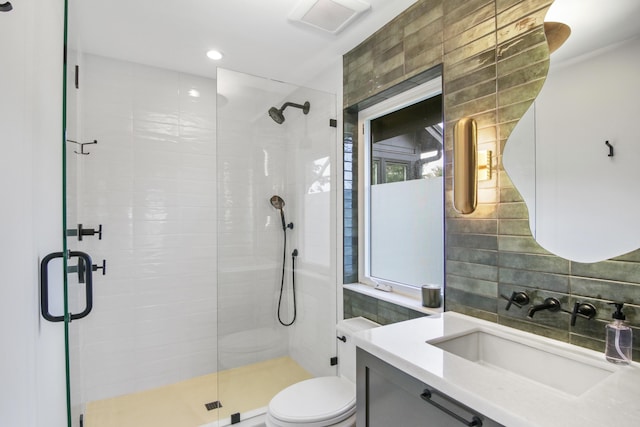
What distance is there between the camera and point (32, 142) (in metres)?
0.84

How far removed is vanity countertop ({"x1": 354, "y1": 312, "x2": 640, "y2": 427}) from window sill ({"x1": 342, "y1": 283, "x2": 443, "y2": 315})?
0.41 meters

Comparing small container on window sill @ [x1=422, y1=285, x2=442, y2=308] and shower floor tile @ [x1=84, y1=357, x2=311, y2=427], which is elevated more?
small container on window sill @ [x1=422, y1=285, x2=442, y2=308]

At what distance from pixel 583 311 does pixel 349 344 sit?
1.26 meters

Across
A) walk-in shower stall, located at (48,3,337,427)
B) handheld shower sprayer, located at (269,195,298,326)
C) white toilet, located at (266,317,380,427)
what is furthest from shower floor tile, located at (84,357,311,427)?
white toilet, located at (266,317,380,427)

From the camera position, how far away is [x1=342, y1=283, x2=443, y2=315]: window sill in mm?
1680

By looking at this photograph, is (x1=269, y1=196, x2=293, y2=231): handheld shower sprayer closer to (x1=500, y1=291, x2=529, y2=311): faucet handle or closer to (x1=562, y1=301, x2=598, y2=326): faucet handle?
(x1=500, y1=291, x2=529, y2=311): faucet handle

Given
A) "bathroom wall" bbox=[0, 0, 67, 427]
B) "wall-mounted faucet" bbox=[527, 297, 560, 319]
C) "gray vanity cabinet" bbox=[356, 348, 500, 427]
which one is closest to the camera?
"bathroom wall" bbox=[0, 0, 67, 427]

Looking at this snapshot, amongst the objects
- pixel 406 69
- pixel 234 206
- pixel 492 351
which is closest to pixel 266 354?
pixel 234 206

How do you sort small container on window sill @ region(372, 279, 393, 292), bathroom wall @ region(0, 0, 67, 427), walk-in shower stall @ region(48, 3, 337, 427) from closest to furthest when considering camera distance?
bathroom wall @ region(0, 0, 67, 427)
small container on window sill @ region(372, 279, 393, 292)
walk-in shower stall @ region(48, 3, 337, 427)

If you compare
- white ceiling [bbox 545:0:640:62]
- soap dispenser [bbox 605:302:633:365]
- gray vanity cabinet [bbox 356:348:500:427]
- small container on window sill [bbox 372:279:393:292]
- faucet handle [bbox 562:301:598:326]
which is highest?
white ceiling [bbox 545:0:640:62]

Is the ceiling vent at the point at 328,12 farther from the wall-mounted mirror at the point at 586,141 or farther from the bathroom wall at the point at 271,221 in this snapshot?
the wall-mounted mirror at the point at 586,141

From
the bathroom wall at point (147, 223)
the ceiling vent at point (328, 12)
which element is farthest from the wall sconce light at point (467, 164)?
the bathroom wall at point (147, 223)

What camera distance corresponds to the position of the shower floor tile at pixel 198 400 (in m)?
2.12

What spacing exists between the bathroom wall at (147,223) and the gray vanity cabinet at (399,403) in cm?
196
